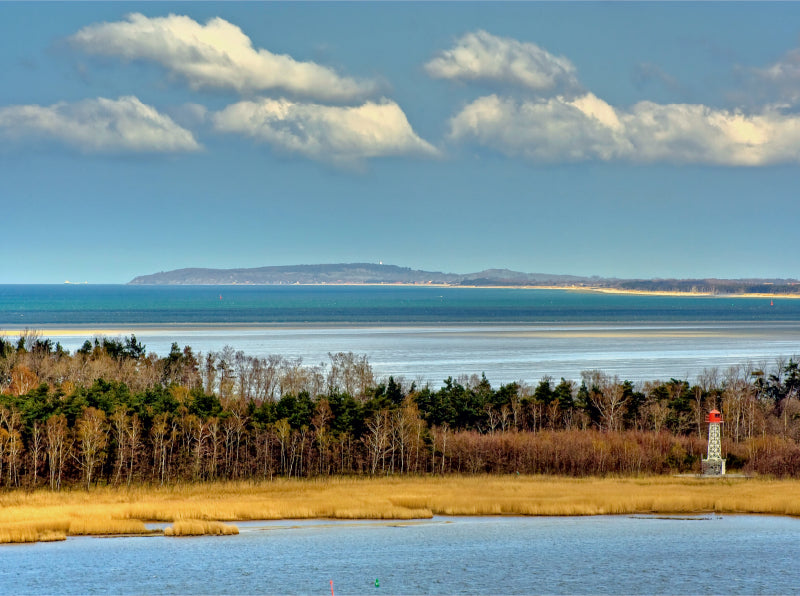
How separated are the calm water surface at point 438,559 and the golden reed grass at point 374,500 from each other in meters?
1.38

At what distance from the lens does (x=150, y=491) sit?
5578 centimetres

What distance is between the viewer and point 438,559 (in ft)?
136

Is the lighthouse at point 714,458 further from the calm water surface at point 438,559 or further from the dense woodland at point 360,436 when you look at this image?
the calm water surface at point 438,559

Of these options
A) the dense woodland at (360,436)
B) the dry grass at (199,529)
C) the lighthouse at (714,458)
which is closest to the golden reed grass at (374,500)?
the dry grass at (199,529)

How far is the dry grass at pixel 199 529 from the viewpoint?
149ft

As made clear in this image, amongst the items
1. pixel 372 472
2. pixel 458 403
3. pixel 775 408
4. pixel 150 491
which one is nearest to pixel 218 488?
pixel 150 491

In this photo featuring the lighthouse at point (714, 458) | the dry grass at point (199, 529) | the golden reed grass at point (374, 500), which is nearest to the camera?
the dry grass at point (199, 529)

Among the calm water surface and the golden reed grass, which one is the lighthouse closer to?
the golden reed grass

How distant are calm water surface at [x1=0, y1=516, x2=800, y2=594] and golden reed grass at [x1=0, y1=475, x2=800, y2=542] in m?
1.38

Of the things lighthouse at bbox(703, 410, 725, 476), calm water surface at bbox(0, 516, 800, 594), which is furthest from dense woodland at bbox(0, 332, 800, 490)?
calm water surface at bbox(0, 516, 800, 594)

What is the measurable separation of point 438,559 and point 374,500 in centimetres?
1162

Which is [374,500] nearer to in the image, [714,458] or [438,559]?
[438,559]

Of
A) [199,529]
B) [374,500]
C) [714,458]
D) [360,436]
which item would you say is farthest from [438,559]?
[714,458]

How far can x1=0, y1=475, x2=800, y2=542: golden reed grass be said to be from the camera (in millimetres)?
48031
